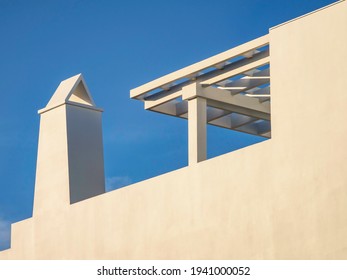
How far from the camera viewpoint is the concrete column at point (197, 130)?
21438mm

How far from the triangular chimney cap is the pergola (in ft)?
8.12

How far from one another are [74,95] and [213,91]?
17.5 feet

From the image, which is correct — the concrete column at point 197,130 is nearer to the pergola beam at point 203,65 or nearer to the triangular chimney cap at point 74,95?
the pergola beam at point 203,65

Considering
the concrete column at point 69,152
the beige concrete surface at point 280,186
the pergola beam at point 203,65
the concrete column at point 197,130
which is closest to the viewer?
the beige concrete surface at point 280,186

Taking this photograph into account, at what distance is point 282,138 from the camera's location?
19328mm

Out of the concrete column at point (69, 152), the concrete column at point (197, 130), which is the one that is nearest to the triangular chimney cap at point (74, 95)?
the concrete column at point (69, 152)

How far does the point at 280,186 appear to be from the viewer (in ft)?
62.7

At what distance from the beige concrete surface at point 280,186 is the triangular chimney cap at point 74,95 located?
13.0 feet

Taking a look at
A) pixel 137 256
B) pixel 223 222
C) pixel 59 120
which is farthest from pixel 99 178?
pixel 223 222

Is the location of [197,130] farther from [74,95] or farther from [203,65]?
[74,95]

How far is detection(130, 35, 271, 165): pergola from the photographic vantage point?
21234 millimetres
